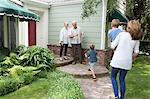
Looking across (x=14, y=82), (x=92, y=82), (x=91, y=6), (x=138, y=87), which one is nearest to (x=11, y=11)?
(x=14, y=82)

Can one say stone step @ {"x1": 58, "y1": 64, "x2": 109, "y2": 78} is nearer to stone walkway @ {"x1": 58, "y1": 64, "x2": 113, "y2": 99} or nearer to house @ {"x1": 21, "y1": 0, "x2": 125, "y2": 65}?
stone walkway @ {"x1": 58, "y1": 64, "x2": 113, "y2": 99}

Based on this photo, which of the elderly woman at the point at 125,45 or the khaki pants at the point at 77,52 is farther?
the khaki pants at the point at 77,52

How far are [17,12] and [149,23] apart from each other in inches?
404

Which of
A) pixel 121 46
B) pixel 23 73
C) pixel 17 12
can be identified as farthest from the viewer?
pixel 17 12

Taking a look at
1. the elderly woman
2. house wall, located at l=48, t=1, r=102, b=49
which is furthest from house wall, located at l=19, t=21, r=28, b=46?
the elderly woman

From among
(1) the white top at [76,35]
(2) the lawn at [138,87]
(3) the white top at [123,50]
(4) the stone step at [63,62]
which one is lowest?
(2) the lawn at [138,87]

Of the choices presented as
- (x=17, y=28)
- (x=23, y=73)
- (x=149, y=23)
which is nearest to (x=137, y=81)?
(x=23, y=73)

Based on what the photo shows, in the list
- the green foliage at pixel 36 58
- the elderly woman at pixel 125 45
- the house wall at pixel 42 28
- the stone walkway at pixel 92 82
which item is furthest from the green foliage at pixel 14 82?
the house wall at pixel 42 28

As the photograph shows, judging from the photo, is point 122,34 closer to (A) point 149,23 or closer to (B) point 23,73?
(B) point 23,73

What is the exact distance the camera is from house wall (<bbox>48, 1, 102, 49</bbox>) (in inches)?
392

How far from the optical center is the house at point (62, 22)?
9766mm

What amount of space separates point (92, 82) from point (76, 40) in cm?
286

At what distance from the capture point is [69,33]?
962cm

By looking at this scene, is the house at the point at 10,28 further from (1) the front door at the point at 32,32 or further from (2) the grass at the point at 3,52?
(1) the front door at the point at 32,32
